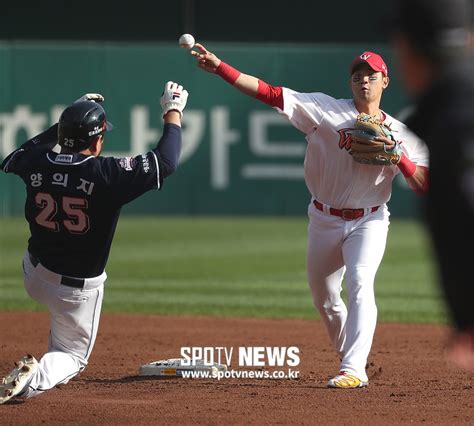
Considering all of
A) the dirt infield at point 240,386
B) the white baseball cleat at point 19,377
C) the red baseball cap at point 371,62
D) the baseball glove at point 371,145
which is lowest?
the dirt infield at point 240,386

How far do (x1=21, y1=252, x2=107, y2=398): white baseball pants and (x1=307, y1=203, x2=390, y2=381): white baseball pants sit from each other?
136 cm

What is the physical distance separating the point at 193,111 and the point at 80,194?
12.0 m

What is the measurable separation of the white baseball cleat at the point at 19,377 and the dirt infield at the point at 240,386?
10cm

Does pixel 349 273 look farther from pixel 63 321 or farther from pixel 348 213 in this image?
pixel 63 321

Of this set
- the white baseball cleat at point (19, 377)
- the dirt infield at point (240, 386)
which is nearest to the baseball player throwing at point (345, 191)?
the dirt infield at point (240, 386)

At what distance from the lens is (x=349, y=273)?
579cm

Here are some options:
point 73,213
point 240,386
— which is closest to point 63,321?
point 73,213

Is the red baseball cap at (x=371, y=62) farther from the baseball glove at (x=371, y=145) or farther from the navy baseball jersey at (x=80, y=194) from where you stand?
the navy baseball jersey at (x=80, y=194)

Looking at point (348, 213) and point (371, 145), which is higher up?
point (371, 145)

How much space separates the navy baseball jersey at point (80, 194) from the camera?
4988 mm

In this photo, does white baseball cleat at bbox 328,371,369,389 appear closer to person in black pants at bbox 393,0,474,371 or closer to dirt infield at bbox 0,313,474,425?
dirt infield at bbox 0,313,474,425

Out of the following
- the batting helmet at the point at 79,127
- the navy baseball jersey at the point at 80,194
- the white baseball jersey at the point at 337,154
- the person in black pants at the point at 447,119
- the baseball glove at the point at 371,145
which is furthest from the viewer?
the white baseball jersey at the point at 337,154

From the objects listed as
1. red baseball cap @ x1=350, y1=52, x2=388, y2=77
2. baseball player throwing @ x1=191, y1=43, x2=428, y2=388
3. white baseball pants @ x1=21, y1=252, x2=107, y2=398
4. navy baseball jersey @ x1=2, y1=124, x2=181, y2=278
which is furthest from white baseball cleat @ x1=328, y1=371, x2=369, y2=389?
red baseball cap @ x1=350, y1=52, x2=388, y2=77

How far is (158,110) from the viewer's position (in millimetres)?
16797
